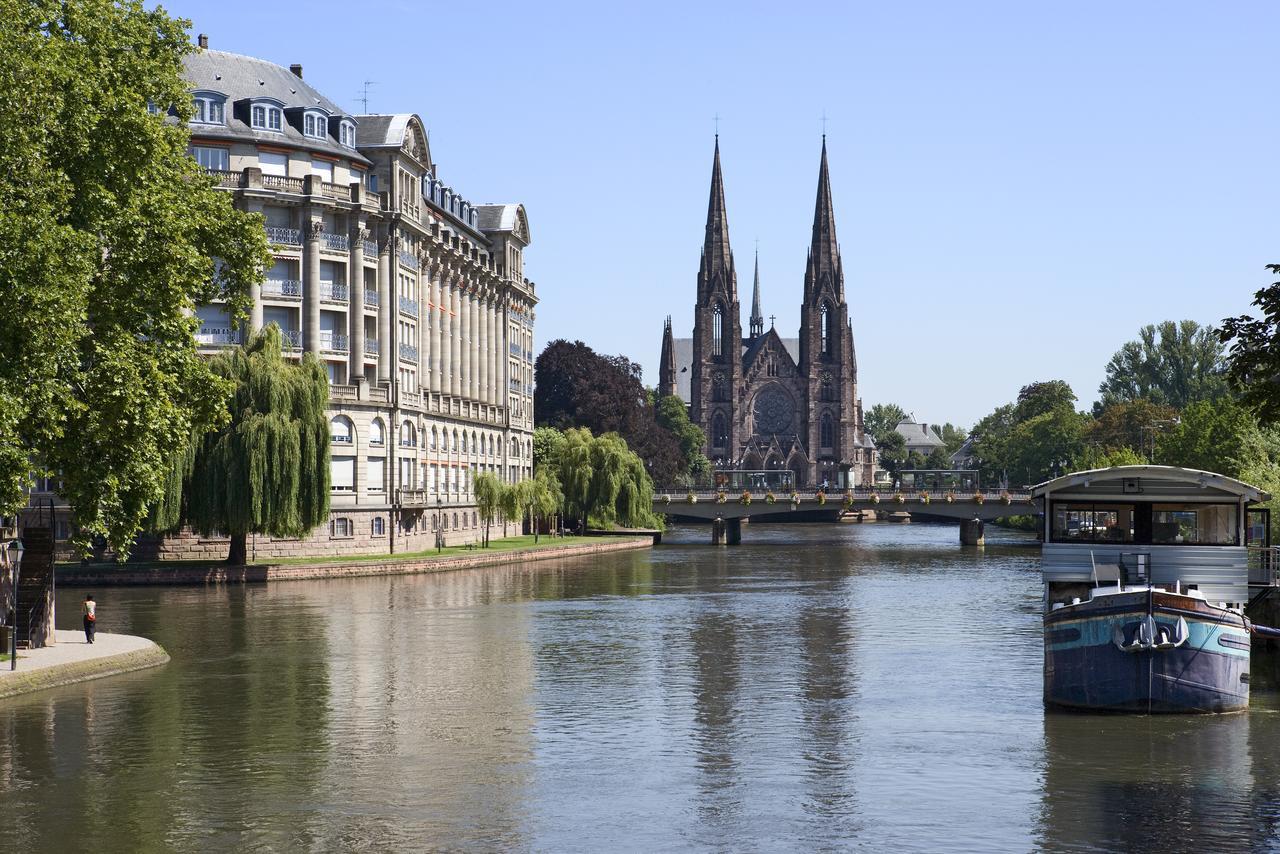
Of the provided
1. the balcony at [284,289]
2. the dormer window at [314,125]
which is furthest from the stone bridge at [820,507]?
the dormer window at [314,125]

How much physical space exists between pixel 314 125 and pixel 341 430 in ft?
57.9

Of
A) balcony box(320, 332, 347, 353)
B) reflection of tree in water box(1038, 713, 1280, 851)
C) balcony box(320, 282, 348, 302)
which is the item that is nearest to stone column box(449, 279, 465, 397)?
balcony box(320, 332, 347, 353)

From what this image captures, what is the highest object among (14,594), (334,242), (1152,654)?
(334,242)

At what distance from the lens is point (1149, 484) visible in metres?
37.3

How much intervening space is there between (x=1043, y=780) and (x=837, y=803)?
421 cm

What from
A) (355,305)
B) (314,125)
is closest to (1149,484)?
(355,305)

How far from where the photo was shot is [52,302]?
1420 inches

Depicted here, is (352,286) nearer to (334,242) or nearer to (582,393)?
(334,242)

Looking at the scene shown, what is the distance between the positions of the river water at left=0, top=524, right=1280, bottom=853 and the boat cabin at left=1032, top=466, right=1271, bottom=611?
3.21 meters

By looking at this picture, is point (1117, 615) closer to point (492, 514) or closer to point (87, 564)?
point (87, 564)

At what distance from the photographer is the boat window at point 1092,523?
37719 millimetres

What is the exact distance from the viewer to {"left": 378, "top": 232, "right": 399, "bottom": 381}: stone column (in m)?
93.4

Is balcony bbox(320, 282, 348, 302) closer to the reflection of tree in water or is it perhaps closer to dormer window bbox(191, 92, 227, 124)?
dormer window bbox(191, 92, 227, 124)

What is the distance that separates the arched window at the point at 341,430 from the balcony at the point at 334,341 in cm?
436
